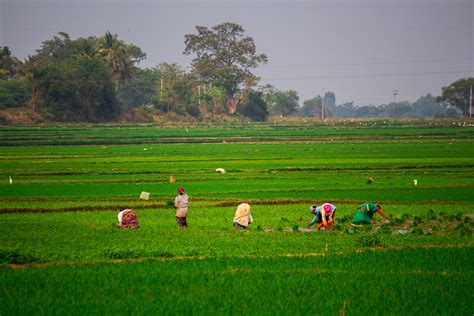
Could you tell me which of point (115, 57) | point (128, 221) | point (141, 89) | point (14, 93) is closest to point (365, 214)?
point (128, 221)

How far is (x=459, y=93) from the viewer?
12912cm

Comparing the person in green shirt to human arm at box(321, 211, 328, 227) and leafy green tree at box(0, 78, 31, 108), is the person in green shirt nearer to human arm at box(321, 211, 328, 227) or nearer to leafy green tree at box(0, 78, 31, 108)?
human arm at box(321, 211, 328, 227)

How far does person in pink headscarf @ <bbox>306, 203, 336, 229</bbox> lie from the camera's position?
17.9 meters

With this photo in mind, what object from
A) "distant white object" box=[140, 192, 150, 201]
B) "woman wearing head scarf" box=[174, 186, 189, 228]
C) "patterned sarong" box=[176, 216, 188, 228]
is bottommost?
"distant white object" box=[140, 192, 150, 201]

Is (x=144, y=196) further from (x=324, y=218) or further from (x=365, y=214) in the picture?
(x=365, y=214)

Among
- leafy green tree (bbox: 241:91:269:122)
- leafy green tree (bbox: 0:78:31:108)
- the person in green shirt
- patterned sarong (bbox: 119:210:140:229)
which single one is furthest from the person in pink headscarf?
leafy green tree (bbox: 241:91:269:122)

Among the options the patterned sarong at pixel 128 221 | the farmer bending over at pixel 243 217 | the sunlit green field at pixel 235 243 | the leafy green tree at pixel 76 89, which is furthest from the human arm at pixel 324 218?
the leafy green tree at pixel 76 89

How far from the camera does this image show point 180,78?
4628 inches

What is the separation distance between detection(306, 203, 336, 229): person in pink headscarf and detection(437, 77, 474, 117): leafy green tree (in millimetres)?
113150

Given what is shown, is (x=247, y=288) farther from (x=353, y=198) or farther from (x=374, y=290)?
(x=353, y=198)

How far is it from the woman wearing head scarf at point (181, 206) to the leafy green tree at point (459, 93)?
114 metres

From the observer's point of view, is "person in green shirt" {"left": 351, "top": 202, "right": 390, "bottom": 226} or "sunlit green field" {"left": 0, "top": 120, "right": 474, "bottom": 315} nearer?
"sunlit green field" {"left": 0, "top": 120, "right": 474, "bottom": 315}

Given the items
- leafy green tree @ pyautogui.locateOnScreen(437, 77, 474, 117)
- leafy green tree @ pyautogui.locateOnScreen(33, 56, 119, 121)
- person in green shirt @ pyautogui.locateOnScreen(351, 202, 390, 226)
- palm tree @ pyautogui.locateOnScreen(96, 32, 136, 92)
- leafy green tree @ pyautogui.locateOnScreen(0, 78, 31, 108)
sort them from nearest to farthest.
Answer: person in green shirt @ pyautogui.locateOnScreen(351, 202, 390, 226) → leafy green tree @ pyautogui.locateOnScreen(0, 78, 31, 108) → leafy green tree @ pyautogui.locateOnScreen(33, 56, 119, 121) → palm tree @ pyautogui.locateOnScreen(96, 32, 136, 92) → leafy green tree @ pyautogui.locateOnScreen(437, 77, 474, 117)

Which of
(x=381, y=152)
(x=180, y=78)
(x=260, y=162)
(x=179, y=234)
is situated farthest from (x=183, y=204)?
(x=180, y=78)
